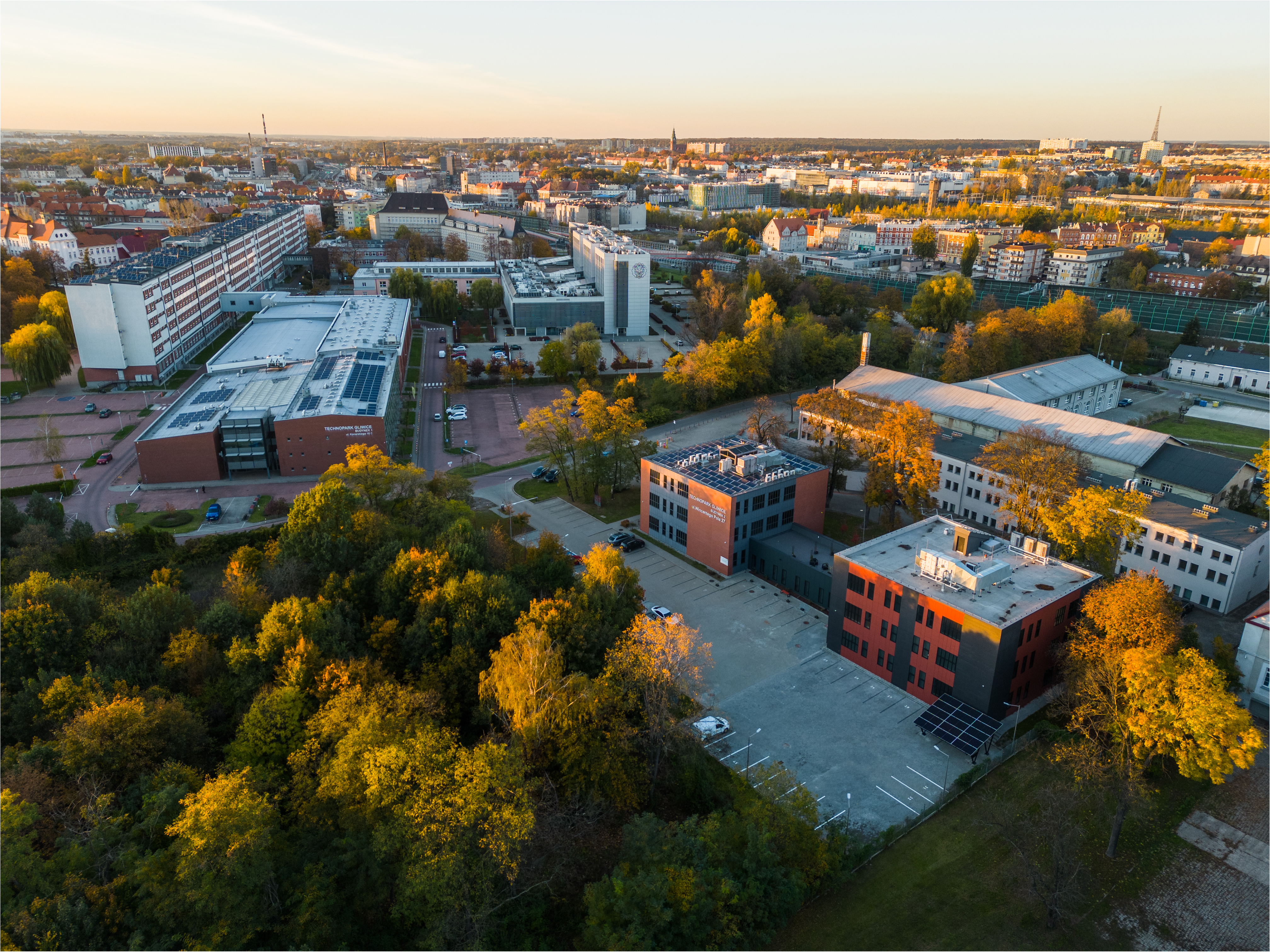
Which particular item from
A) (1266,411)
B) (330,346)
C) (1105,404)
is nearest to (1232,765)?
(1105,404)

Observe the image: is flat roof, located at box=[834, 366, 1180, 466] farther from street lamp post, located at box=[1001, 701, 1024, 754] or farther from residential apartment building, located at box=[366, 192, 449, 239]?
residential apartment building, located at box=[366, 192, 449, 239]

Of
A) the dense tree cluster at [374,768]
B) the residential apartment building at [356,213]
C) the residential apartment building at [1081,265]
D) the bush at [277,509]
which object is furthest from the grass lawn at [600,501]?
the residential apartment building at [356,213]

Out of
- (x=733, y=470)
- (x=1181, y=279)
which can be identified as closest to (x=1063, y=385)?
(x=733, y=470)

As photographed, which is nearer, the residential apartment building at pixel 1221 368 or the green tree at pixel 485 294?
the residential apartment building at pixel 1221 368

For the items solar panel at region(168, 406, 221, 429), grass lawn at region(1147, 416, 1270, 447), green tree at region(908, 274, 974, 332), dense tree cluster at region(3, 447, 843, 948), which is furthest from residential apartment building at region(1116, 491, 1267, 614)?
solar panel at region(168, 406, 221, 429)

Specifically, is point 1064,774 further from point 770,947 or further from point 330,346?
point 330,346

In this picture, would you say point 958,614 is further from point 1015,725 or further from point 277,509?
point 277,509

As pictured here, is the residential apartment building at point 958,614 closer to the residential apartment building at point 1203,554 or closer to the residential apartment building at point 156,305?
the residential apartment building at point 1203,554
